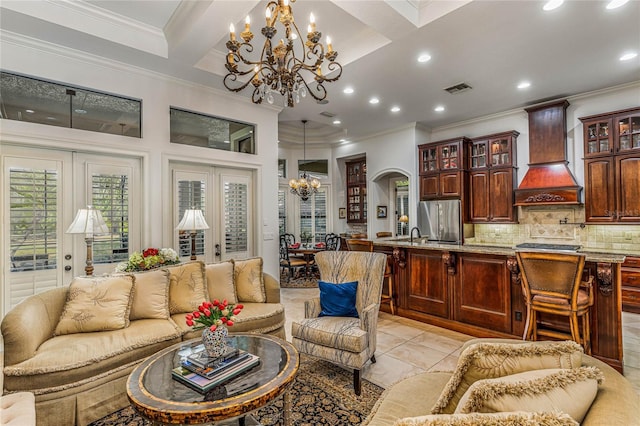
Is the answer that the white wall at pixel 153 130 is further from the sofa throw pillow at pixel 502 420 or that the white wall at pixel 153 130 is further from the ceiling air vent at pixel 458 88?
the sofa throw pillow at pixel 502 420

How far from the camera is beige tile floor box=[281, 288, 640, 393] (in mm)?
2877

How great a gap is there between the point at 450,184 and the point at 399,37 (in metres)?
3.63

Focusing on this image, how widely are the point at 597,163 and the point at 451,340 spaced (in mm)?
3885

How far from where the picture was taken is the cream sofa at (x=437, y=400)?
957mm

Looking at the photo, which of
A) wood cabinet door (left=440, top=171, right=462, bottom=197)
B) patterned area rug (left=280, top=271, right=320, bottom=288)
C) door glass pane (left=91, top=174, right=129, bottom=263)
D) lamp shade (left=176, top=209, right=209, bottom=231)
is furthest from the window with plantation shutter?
door glass pane (left=91, top=174, right=129, bottom=263)

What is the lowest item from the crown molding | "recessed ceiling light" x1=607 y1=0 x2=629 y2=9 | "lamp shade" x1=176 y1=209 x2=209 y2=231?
"lamp shade" x1=176 y1=209 x2=209 y2=231

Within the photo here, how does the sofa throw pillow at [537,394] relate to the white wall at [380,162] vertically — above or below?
below

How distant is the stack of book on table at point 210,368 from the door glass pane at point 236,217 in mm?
Result: 3076

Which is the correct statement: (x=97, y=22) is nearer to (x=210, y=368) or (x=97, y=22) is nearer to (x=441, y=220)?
(x=210, y=368)

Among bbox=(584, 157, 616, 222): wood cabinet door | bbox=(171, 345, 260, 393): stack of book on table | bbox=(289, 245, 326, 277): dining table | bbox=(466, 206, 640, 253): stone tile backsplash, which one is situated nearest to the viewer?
bbox=(171, 345, 260, 393): stack of book on table

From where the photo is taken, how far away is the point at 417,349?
11.1 ft

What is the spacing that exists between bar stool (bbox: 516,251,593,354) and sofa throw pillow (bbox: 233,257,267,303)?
270cm

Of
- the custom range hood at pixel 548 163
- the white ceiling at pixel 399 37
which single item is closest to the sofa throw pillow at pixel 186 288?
the white ceiling at pixel 399 37

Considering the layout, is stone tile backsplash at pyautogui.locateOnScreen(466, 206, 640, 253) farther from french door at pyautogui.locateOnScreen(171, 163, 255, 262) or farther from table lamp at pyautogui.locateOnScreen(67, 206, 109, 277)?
table lamp at pyautogui.locateOnScreen(67, 206, 109, 277)
